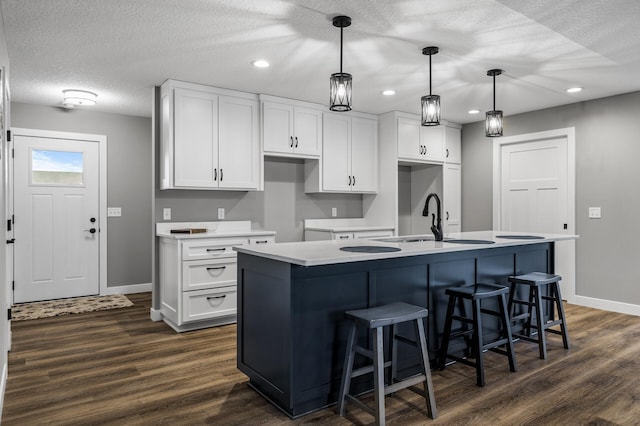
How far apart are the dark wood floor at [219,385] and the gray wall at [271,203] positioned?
4.45 ft

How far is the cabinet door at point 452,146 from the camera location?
5.98 m

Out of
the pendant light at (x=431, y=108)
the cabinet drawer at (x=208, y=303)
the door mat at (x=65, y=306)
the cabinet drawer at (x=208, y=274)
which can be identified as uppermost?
the pendant light at (x=431, y=108)

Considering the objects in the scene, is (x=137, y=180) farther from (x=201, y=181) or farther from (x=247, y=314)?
(x=247, y=314)

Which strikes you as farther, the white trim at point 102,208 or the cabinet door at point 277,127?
the white trim at point 102,208

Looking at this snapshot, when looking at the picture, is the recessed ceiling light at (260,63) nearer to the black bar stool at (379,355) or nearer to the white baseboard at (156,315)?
the black bar stool at (379,355)

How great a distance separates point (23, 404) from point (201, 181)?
7.64 ft

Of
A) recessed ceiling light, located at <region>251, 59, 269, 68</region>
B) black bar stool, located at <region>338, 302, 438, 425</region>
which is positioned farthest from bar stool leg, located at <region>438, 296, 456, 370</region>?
recessed ceiling light, located at <region>251, 59, 269, 68</region>

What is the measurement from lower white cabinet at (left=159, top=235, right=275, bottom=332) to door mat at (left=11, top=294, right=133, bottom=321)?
1.07m

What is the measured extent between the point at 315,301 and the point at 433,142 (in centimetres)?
411

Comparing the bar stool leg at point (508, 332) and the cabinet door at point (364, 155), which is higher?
the cabinet door at point (364, 155)

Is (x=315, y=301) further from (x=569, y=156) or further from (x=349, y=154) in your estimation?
(x=569, y=156)

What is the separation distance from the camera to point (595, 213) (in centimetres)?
475

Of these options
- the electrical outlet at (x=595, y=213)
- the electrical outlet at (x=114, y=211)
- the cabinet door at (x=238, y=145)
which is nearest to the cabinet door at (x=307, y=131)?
the cabinet door at (x=238, y=145)

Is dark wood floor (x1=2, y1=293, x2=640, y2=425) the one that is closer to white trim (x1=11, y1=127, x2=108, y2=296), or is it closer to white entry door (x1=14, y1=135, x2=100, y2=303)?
white entry door (x1=14, y1=135, x2=100, y2=303)
